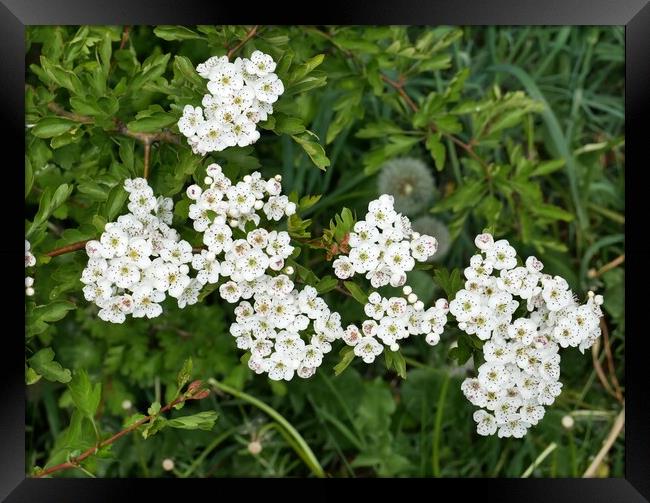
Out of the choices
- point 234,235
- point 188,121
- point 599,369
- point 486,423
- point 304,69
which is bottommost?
point 599,369

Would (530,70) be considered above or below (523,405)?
above

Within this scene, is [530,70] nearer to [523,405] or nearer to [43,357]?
[523,405]

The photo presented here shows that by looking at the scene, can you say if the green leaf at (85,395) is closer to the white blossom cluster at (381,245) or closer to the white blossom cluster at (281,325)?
the white blossom cluster at (281,325)

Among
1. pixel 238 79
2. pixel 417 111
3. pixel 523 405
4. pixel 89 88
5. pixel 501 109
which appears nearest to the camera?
pixel 238 79

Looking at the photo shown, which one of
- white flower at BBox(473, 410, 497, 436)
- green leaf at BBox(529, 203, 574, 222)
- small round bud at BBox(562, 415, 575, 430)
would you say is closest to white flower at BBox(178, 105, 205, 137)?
white flower at BBox(473, 410, 497, 436)

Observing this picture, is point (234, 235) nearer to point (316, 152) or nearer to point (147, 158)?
point (316, 152)

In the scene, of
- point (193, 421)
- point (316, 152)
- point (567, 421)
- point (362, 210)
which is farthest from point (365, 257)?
point (567, 421)
